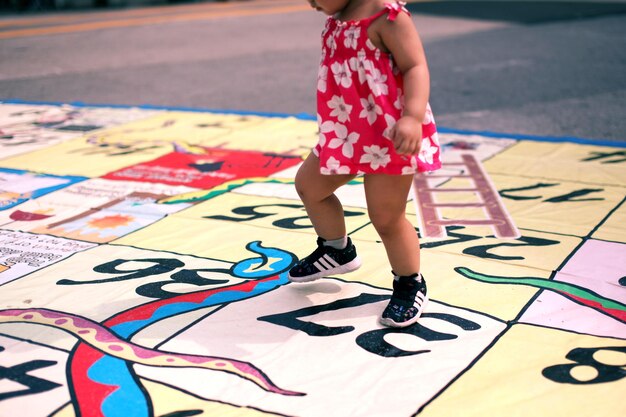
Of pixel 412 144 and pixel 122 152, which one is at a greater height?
pixel 412 144

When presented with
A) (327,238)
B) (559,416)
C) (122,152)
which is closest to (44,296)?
(327,238)

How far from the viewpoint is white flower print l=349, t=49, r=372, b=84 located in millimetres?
2010

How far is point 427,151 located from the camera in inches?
81.7

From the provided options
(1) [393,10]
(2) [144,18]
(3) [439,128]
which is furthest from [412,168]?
(2) [144,18]

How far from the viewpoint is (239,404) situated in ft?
5.89

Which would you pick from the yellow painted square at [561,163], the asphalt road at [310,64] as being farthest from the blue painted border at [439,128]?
the asphalt road at [310,64]

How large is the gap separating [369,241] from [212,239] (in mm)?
589

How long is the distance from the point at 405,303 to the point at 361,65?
0.67m

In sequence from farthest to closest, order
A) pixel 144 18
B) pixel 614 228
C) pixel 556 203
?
1. pixel 144 18
2. pixel 556 203
3. pixel 614 228

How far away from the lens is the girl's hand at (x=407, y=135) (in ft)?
6.31

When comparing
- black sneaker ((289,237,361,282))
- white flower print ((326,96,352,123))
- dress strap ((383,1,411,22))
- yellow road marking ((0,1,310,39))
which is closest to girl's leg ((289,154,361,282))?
black sneaker ((289,237,361,282))

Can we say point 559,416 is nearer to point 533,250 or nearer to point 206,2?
point 533,250

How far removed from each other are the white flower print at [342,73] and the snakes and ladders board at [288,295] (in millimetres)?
675

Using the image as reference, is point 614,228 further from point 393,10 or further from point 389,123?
point 393,10
